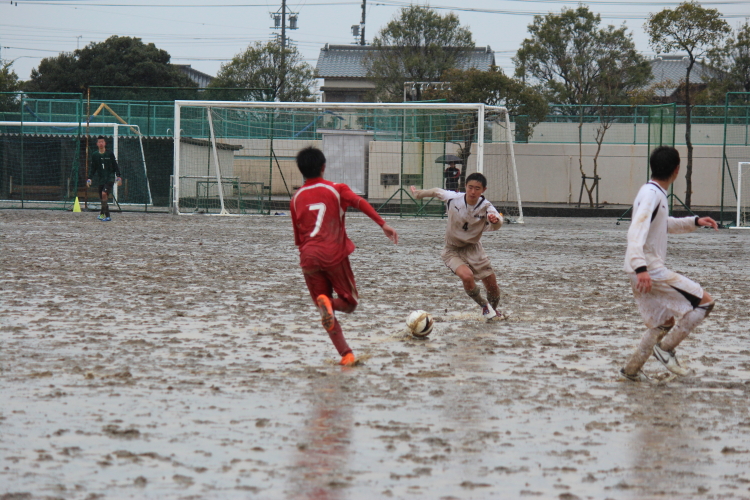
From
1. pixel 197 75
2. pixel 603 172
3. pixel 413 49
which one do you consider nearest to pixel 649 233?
pixel 603 172

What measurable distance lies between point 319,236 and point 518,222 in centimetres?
1770

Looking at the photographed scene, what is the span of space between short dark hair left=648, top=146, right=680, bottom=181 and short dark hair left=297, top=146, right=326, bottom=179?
1.90m

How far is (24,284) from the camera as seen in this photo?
9281mm

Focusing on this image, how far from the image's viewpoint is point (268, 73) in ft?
154

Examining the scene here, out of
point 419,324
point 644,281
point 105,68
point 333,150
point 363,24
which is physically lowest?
point 419,324

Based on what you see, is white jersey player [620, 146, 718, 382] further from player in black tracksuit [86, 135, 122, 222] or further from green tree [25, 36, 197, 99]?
green tree [25, 36, 197, 99]

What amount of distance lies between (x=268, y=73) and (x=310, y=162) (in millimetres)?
42055

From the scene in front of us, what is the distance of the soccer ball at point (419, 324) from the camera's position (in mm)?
6672

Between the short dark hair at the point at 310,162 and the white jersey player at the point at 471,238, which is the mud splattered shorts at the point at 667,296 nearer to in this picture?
the short dark hair at the point at 310,162

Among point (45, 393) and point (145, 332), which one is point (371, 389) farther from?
point (145, 332)

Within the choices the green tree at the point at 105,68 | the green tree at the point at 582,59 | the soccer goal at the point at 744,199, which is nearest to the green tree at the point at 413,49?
the green tree at the point at 582,59

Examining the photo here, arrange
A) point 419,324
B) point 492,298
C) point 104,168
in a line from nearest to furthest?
1. point 419,324
2. point 492,298
3. point 104,168

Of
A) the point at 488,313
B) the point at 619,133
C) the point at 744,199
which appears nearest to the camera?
the point at 488,313

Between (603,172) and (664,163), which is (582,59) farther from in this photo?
(664,163)
